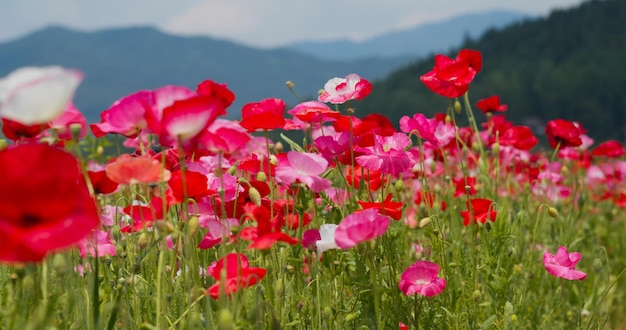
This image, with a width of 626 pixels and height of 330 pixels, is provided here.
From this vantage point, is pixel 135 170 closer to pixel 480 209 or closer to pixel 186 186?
pixel 186 186

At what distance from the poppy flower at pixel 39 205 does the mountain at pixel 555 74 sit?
219ft

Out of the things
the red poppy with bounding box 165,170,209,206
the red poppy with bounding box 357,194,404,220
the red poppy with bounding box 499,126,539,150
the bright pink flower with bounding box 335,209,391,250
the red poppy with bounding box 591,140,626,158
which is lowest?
the red poppy with bounding box 591,140,626,158

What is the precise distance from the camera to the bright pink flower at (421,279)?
1.85 meters

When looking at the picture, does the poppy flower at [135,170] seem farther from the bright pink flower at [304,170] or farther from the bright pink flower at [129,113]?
the bright pink flower at [304,170]

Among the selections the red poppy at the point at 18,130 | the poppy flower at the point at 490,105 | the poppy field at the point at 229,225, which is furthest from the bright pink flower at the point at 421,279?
the poppy flower at the point at 490,105

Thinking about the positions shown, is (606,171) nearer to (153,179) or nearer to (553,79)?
(153,179)

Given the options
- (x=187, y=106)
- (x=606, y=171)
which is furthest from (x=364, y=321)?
(x=606, y=171)

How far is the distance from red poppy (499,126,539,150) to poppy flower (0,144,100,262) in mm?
2766

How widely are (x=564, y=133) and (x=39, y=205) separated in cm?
279

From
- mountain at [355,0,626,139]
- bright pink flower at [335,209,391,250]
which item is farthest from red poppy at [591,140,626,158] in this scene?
mountain at [355,0,626,139]

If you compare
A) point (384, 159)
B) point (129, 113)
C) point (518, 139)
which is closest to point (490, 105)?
point (518, 139)

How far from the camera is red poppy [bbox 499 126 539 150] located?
3.39 m

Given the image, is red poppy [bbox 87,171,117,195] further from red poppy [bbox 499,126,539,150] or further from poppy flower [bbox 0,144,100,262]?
red poppy [bbox 499,126,539,150]

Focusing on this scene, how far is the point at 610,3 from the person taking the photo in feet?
238
